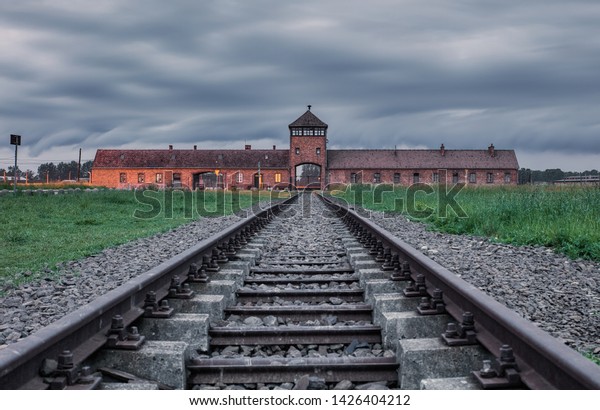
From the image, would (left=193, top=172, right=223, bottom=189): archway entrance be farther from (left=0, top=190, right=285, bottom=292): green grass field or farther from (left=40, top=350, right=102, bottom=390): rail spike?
(left=40, top=350, right=102, bottom=390): rail spike

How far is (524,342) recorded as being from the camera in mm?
2350

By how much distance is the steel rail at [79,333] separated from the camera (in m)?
2.11

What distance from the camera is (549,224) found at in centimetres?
925

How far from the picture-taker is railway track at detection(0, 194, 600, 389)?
2.30 m

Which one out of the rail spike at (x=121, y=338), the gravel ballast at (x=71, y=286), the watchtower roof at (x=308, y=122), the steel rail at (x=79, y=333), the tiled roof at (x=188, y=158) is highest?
the watchtower roof at (x=308, y=122)

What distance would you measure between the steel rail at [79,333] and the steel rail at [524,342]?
6.10 ft

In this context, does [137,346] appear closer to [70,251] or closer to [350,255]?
[350,255]

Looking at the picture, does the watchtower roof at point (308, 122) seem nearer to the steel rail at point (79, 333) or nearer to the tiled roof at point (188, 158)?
the tiled roof at point (188, 158)

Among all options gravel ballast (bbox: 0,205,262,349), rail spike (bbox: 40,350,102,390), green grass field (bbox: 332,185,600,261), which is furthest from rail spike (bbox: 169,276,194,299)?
green grass field (bbox: 332,185,600,261)

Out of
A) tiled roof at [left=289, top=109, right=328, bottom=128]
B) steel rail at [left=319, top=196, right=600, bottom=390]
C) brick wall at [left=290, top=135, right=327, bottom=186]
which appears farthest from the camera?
brick wall at [left=290, top=135, right=327, bottom=186]

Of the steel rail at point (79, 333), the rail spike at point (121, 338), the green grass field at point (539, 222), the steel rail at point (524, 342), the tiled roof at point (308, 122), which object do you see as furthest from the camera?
the tiled roof at point (308, 122)

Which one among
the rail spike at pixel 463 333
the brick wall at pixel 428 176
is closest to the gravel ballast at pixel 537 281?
the rail spike at pixel 463 333

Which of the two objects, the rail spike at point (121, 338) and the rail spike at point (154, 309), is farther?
the rail spike at point (154, 309)
